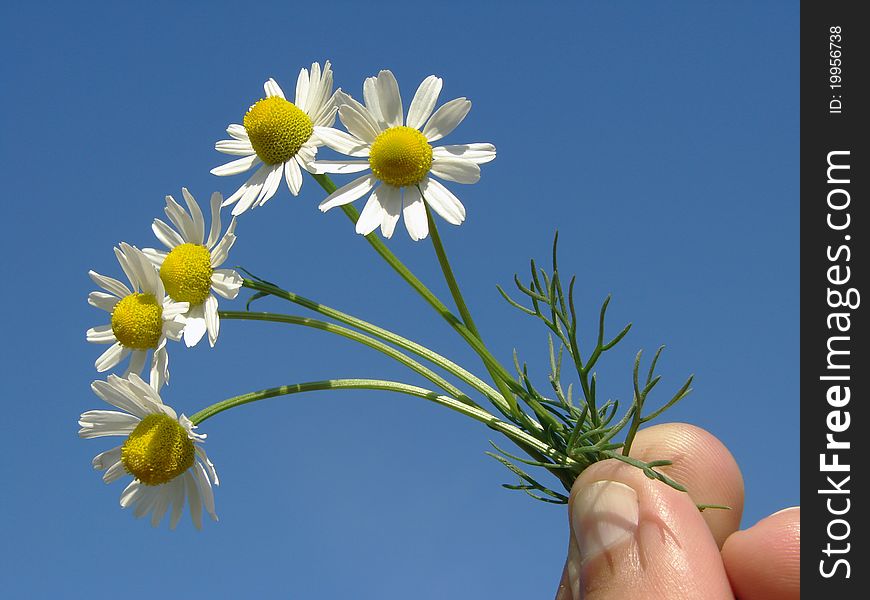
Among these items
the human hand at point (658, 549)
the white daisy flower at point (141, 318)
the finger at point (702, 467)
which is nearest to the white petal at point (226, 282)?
the white daisy flower at point (141, 318)

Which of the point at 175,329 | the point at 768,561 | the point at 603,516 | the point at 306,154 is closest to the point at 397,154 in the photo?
the point at 306,154

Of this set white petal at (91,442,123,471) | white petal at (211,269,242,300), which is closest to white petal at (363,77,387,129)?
white petal at (211,269,242,300)

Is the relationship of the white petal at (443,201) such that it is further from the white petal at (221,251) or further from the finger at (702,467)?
the finger at (702,467)

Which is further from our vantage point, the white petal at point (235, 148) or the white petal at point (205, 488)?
the white petal at point (235, 148)
